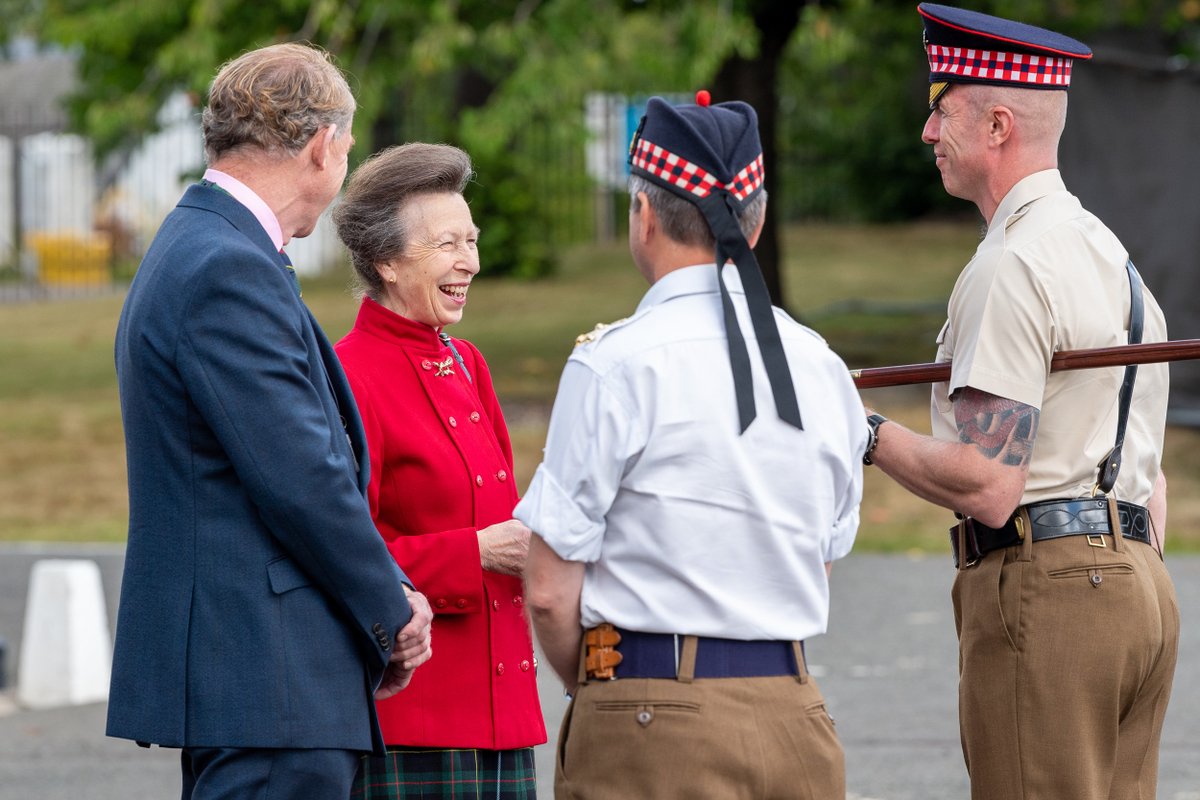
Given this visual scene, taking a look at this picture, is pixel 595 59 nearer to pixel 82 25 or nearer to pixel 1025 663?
pixel 82 25

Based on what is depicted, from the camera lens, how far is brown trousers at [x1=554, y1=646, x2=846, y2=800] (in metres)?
2.65

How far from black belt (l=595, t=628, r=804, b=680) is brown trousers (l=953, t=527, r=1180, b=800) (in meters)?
0.80

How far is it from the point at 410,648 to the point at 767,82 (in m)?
11.4

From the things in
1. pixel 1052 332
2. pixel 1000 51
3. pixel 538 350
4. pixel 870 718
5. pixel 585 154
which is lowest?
pixel 538 350

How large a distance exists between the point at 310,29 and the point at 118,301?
1288cm

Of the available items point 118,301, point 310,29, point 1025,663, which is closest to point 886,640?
point 1025,663

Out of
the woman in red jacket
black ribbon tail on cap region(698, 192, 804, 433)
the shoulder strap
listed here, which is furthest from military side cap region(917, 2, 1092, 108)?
the woman in red jacket

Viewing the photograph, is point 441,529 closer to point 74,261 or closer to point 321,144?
point 321,144

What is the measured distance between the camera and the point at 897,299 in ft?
62.1

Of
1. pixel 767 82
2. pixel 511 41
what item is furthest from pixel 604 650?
pixel 767 82

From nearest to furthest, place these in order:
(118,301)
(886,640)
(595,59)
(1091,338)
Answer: (1091,338), (886,640), (595,59), (118,301)

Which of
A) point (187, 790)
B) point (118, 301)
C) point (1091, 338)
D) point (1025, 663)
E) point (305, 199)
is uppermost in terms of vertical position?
point (305, 199)

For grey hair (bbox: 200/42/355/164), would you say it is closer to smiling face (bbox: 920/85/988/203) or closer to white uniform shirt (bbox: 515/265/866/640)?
white uniform shirt (bbox: 515/265/866/640)

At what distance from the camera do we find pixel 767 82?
45.4 ft
